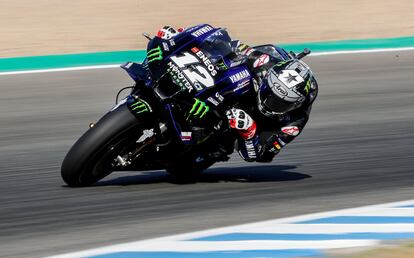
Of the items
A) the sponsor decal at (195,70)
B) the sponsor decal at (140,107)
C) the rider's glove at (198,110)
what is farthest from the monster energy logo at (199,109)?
the sponsor decal at (140,107)

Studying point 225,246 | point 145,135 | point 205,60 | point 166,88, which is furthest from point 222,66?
point 225,246

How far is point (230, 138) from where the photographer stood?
8086 millimetres

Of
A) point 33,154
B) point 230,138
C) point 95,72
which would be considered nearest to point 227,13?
point 95,72

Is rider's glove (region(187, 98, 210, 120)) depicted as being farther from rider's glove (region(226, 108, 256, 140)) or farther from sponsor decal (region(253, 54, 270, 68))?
sponsor decal (region(253, 54, 270, 68))

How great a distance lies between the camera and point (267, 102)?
780cm

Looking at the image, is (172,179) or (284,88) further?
(172,179)

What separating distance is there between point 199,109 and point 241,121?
15.5 inches

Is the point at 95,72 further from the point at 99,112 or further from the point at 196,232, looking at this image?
the point at 196,232

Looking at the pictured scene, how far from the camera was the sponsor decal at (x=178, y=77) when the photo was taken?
7.78 metres

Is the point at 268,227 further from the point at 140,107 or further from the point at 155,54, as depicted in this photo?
the point at 155,54

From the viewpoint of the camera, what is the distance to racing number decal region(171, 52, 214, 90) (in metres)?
7.79

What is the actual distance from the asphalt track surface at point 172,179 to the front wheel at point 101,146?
0.68 ft

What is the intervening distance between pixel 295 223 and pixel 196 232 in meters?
0.75

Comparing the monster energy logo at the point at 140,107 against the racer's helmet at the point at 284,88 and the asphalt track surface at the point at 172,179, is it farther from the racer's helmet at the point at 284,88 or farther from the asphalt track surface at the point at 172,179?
the racer's helmet at the point at 284,88
